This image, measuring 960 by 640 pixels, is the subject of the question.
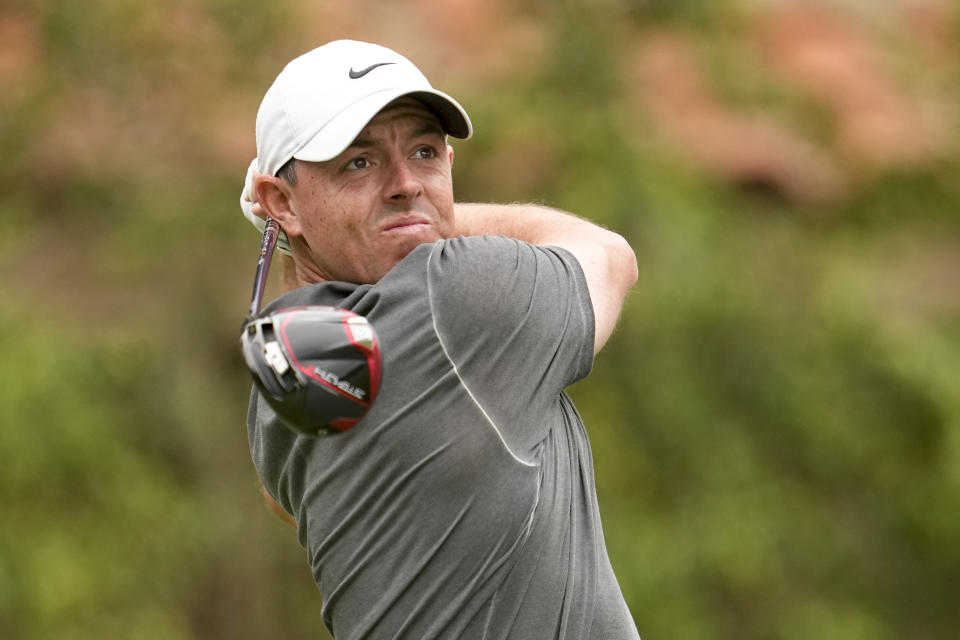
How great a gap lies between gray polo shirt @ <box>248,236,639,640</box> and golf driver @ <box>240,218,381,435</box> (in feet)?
1.02

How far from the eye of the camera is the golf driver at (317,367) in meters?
2.12

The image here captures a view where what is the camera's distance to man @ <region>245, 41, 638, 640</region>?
250 centimetres

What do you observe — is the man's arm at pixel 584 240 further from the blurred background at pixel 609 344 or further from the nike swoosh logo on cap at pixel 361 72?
the blurred background at pixel 609 344

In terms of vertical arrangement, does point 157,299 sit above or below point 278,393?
below

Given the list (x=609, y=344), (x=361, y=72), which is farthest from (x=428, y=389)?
(x=609, y=344)

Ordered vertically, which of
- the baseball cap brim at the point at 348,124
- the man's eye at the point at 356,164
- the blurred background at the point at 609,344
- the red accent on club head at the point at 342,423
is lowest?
the blurred background at the point at 609,344

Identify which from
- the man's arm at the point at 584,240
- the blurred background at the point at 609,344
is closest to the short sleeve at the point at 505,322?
the man's arm at the point at 584,240

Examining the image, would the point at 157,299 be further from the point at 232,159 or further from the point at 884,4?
the point at 884,4

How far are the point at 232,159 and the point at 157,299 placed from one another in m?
1.11

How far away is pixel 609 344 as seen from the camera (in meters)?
10.3

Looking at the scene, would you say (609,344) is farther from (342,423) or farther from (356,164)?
(342,423)

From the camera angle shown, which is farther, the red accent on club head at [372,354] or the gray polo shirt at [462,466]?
the gray polo shirt at [462,466]

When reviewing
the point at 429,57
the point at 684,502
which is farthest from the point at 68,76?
the point at 684,502

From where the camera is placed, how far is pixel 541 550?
2.57 m
